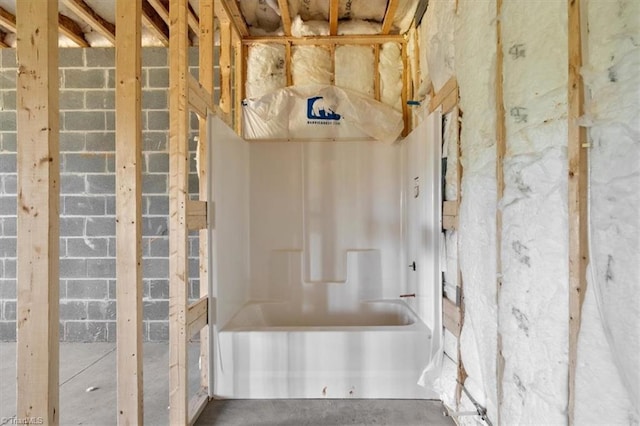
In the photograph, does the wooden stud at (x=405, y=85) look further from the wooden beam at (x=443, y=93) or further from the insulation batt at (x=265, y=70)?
the insulation batt at (x=265, y=70)

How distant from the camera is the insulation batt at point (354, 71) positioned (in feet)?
9.86

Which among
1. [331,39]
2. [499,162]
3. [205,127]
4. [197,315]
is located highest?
[331,39]

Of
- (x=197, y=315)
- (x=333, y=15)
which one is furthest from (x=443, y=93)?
(x=197, y=315)

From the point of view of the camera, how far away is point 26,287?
114cm

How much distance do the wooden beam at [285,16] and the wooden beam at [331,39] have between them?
3.3 inches

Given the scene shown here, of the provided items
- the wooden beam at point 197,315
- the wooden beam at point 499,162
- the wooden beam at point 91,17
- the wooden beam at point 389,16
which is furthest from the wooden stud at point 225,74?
the wooden beam at point 499,162

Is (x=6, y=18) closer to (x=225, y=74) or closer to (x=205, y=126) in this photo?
(x=225, y=74)

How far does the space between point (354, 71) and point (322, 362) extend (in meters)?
2.46

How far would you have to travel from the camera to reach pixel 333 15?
2.71 meters

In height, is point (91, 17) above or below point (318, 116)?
above

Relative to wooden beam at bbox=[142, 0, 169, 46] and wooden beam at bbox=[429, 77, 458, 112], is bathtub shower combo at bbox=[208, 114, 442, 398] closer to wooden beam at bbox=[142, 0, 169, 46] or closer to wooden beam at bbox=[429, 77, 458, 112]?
wooden beam at bbox=[429, 77, 458, 112]

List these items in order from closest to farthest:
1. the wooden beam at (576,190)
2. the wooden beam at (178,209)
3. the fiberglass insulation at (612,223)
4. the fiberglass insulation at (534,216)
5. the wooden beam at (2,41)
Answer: the fiberglass insulation at (612,223) < the wooden beam at (576,190) < the fiberglass insulation at (534,216) < the wooden beam at (178,209) < the wooden beam at (2,41)

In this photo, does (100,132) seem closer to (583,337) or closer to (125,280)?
(125,280)

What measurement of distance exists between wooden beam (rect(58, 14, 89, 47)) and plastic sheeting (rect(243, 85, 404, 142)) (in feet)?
5.43
